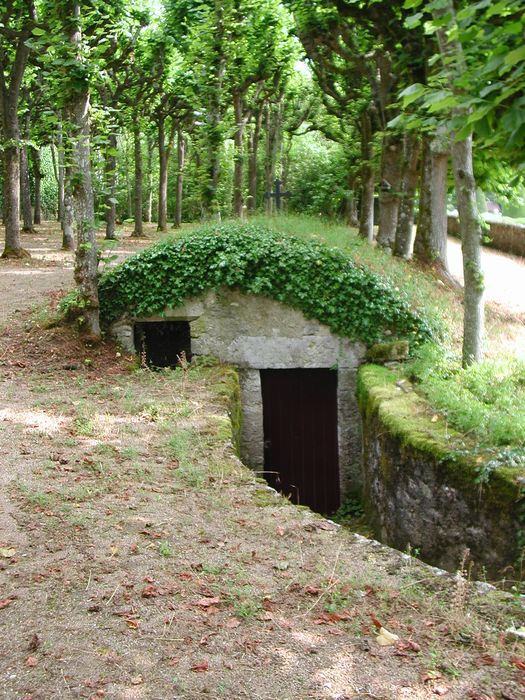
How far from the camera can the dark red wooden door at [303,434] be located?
11773mm

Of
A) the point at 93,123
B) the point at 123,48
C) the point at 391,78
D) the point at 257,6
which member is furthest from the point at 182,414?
the point at 123,48

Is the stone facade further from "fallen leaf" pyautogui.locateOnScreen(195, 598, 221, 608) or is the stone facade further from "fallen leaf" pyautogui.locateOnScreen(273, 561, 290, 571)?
"fallen leaf" pyautogui.locateOnScreen(195, 598, 221, 608)

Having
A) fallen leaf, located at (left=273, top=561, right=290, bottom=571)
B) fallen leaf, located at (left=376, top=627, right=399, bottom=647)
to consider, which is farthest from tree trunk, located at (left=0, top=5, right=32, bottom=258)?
fallen leaf, located at (left=376, top=627, right=399, bottom=647)

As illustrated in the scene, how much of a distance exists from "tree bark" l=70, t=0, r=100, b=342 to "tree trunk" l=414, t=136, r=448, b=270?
272 inches

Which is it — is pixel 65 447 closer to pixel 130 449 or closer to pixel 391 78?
pixel 130 449

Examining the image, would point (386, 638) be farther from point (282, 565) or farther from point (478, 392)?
point (478, 392)

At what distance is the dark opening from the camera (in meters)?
11.8

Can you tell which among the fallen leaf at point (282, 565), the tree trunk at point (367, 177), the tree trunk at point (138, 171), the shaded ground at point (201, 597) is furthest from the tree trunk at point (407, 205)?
the fallen leaf at point (282, 565)

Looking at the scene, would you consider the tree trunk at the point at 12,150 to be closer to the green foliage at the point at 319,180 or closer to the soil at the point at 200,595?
the green foliage at the point at 319,180

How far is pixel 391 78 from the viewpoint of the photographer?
14.7 m

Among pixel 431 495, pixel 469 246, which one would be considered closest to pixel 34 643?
pixel 431 495

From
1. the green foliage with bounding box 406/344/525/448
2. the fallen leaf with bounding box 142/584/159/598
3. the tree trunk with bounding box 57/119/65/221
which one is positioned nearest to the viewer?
the fallen leaf with bounding box 142/584/159/598

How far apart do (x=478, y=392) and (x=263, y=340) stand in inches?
158

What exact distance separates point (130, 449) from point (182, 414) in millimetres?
1314
